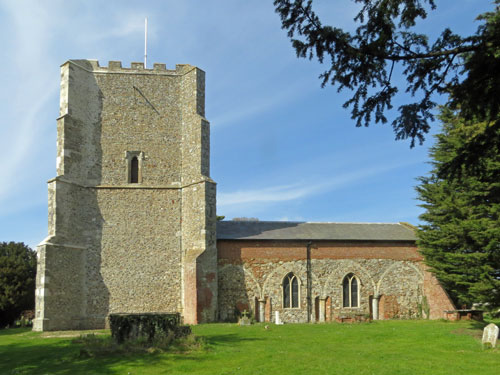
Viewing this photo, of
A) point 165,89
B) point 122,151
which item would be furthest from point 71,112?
point 165,89

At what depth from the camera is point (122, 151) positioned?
85.1ft

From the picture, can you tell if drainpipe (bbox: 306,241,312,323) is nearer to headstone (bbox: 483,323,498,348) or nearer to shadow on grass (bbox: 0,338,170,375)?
headstone (bbox: 483,323,498,348)

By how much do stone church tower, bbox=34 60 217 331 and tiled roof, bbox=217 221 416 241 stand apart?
8.99 feet

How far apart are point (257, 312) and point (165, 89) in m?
13.2

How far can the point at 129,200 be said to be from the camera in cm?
2545

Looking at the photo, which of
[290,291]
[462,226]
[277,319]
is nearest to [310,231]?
[290,291]

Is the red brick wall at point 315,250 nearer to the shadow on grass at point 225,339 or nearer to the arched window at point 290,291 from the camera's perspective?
the arched window at point 290,291

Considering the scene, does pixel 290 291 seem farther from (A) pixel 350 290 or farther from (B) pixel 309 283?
(A) pixel 350 290

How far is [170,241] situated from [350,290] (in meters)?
10.2

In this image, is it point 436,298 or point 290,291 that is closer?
point 290,291

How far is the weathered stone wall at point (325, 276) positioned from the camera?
2505 cm

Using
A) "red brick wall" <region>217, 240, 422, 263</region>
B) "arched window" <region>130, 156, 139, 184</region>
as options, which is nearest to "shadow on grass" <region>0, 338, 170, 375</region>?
"red brick wall" <region>217, 240, 422, 263</region>

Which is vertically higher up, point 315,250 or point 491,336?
point 315,250

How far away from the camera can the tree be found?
59.4 ft
